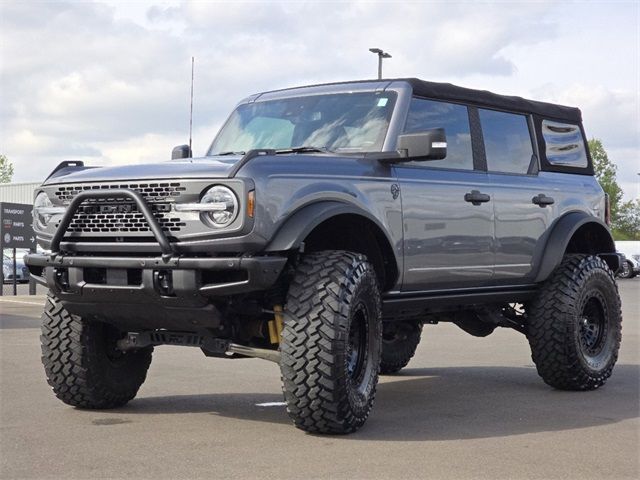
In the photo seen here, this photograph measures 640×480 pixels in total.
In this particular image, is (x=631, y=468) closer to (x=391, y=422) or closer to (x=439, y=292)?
(x=391, y=422)

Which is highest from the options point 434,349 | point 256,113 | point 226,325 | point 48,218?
point 256,113

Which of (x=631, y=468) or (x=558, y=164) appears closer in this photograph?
(x=631, y=468)

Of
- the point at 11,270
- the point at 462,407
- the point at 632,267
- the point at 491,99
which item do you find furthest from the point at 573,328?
the point at 632,267

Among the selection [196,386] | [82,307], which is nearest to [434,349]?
[196,386]

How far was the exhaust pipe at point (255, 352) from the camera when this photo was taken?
6.28 metres

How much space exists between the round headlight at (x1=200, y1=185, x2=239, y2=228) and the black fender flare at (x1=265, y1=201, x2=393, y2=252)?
30 centimetres

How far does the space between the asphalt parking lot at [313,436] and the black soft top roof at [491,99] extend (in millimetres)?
2372

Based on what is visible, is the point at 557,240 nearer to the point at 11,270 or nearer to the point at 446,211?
the point at 446,211

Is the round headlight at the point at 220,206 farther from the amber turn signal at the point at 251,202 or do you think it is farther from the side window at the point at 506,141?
the side window at the point at 506,141

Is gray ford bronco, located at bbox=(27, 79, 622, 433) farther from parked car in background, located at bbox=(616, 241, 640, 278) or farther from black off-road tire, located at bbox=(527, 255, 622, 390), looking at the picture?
parked car in background, located at bbox=(616, 241, 640, 278)

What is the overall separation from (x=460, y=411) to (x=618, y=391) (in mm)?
1962

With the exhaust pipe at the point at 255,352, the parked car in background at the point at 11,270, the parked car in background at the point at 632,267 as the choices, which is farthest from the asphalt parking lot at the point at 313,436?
the parked car in background at the point at 632,267

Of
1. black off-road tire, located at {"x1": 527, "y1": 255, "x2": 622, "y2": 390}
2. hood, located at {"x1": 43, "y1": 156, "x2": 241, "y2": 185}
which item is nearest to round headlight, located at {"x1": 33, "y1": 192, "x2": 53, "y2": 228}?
hood, located at {"x1": 43, "y1": 156, "x2": 241, "y2": 185}

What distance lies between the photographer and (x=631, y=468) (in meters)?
5.55
